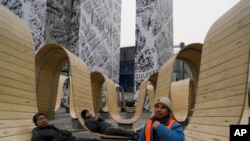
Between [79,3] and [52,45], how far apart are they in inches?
778

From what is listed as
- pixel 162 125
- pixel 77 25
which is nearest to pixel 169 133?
pixel 162 125

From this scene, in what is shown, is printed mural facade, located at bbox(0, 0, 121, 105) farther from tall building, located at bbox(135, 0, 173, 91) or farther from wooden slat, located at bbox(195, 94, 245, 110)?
wooden slat, located at bbox(195, 94, 245, 110)

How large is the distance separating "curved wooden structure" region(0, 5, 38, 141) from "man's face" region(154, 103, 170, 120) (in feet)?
8.98

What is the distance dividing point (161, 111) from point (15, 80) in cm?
361

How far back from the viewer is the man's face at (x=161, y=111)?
242 cm

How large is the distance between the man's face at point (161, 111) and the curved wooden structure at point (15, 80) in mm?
2737

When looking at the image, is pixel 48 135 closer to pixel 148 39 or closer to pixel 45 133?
pixel 45 133

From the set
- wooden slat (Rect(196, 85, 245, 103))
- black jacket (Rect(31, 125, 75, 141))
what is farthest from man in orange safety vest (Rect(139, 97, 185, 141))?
black jacket (Rect(31, 125, 75, 141))

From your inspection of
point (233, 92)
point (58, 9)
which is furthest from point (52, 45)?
point (58, 9)

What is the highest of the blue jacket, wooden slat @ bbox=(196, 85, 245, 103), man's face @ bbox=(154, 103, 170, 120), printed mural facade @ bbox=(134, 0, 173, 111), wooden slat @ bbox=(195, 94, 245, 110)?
printed mural facade @ bbox=(134, 0, 173, 111)

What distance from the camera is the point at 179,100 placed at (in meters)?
12.9

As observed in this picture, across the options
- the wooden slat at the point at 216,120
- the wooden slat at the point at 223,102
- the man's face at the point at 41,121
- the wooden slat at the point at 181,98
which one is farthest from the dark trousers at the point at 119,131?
the wooden slat at the point at 181,98

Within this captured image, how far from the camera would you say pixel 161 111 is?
7.95 ft

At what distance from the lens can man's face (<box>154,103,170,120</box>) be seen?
2.42m
